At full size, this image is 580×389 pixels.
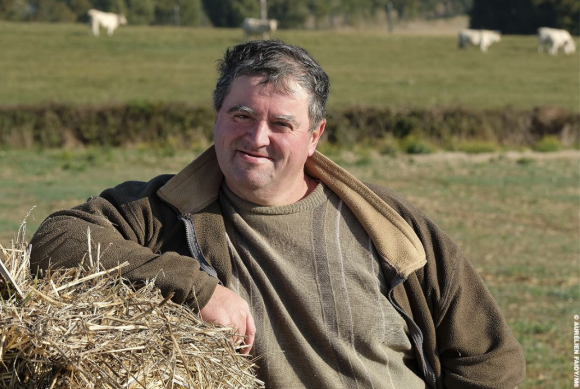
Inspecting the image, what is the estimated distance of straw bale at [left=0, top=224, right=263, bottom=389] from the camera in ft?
7.27

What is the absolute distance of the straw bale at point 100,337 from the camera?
2.22 meters

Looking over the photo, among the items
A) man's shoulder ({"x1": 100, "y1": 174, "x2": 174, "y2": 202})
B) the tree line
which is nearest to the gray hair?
man's shoulder ({"x1": 100, "y1": 174, "x2": 174, "y2": 202})

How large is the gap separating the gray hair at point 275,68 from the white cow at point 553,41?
5522 centimetres

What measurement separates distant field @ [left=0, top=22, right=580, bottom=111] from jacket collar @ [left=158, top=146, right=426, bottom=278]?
26.3 meters

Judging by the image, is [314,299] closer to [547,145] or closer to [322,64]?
[547,145]

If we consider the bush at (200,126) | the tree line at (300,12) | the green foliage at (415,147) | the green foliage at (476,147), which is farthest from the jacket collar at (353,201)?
the tree line at (300,12)

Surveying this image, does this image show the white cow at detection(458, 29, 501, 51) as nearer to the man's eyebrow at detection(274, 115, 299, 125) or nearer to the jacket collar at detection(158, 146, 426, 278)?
the jacket collar at detection(158, 146, 426, 278)

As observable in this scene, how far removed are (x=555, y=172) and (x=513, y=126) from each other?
18.4ft

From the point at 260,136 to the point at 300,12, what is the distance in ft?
278

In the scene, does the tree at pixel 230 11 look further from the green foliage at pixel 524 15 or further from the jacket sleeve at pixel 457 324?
the jacket sleeve at pixel 457 324

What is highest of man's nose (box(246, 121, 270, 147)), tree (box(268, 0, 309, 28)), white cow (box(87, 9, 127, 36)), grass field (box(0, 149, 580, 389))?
man's nose (box(246, 121, 270, 147))

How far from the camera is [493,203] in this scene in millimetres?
14398

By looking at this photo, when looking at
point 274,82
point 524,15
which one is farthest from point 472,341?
point 524,15

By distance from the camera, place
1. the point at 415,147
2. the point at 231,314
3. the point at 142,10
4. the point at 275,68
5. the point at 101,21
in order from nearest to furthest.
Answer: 1. the point at 231,314
2. the point at 275,68
3. the point at 415,147
4. the point at 101,21
5. the point at 142,10
